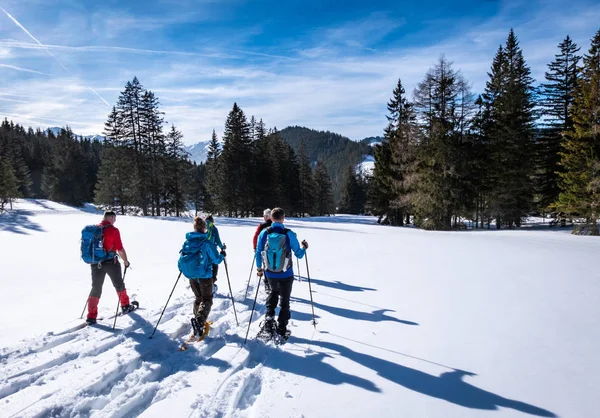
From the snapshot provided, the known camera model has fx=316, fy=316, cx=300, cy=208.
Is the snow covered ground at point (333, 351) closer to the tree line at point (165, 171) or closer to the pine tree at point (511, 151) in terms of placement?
the pine tree at point (511, 151)

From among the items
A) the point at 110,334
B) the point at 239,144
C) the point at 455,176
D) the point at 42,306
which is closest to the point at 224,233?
the point at 42,306

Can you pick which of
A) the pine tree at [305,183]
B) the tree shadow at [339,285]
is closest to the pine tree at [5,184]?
the pine tree at [305,183]

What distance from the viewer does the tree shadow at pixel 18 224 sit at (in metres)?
19.8

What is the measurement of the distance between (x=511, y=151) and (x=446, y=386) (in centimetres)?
2501

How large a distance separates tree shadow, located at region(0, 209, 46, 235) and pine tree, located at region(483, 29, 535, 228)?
104ft

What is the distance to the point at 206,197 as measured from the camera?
171ft

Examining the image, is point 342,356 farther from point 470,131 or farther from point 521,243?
point 470,131

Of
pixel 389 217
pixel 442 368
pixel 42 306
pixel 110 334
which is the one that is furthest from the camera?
pixel 389 217

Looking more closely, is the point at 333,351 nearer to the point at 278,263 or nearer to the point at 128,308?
the point at 278,263

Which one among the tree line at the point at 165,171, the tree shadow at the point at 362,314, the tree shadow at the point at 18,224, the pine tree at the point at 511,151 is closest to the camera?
the tree shadow at the point at 362,314

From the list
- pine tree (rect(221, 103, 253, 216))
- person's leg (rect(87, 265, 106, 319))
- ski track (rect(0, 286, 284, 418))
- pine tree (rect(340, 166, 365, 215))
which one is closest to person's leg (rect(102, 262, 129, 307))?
person's leg (rect(87, 265, 106, 319))

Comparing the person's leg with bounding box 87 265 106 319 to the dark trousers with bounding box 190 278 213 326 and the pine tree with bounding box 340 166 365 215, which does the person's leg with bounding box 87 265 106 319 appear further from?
the pine tree with bounding box 340 166 365 215

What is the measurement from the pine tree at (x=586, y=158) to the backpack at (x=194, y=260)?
22.0 m

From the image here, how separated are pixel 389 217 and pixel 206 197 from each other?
103 ft
